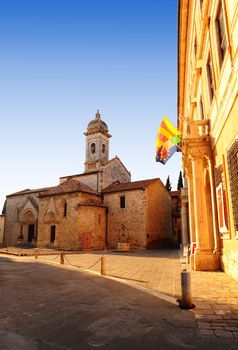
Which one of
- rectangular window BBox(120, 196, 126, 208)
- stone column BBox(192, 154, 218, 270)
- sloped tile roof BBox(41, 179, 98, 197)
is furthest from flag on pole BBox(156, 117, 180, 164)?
rectangular window BBox(120, 196, 126, 208)

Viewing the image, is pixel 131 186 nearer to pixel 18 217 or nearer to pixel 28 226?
pixel 28 226

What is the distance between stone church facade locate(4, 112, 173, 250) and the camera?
90.6 ft

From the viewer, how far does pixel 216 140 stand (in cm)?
920

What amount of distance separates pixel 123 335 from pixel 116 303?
195 cm

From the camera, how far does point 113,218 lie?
3012 cm

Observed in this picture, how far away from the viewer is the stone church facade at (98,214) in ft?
90.6

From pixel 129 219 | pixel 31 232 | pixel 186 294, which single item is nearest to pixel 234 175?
pixel 186 294

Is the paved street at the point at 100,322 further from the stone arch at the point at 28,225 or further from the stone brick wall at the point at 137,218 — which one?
the stone arch at the point at 28,225

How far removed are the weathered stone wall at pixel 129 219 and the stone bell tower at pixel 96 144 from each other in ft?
26.5

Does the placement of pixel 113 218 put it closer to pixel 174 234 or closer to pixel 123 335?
pixel 174 234

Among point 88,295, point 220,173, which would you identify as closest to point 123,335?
point 88,295

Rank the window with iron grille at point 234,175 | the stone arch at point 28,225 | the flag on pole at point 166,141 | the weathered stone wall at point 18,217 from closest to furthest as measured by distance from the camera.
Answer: the window with iron grille at point 234,175
the flag on pole at point 166,141
the stone arch at point 28,225
the weathered stone wall at point 18,217

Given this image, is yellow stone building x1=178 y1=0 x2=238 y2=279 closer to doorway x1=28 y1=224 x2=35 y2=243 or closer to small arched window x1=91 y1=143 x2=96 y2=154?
small arched window x1=91 y1=143 x2=96 y2=154

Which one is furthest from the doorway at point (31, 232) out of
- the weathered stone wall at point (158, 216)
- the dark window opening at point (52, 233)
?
the weathered stone wall at point (158, 216)
